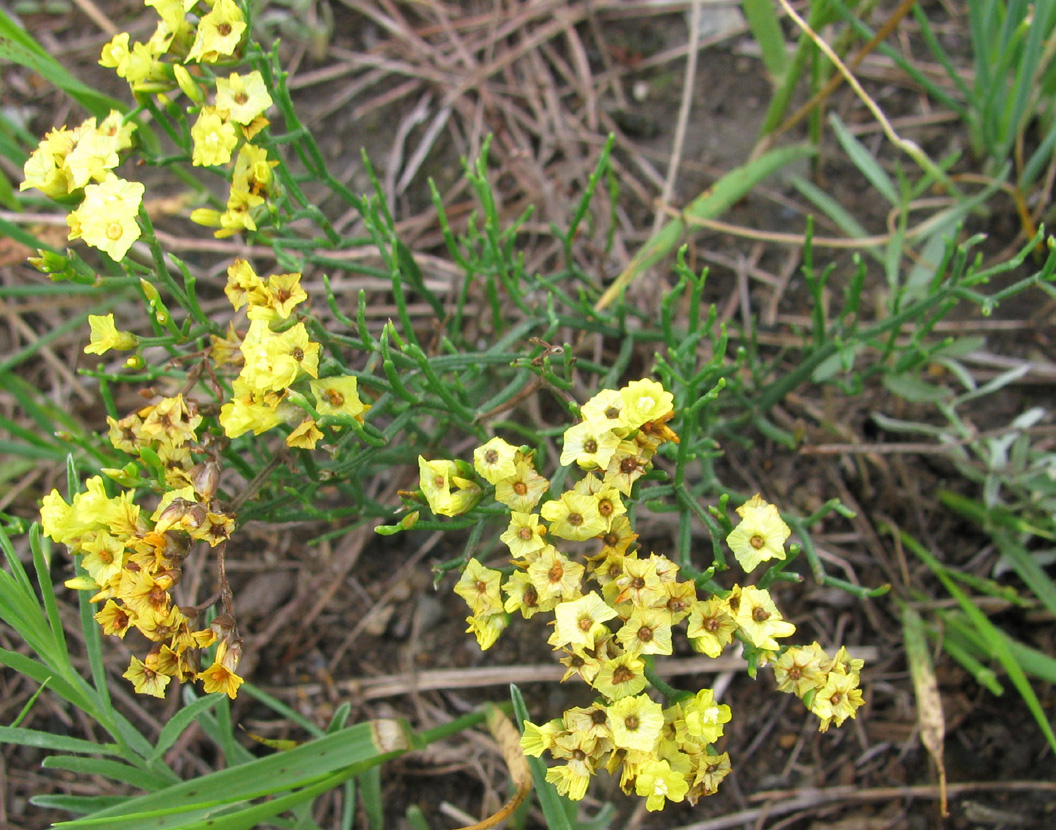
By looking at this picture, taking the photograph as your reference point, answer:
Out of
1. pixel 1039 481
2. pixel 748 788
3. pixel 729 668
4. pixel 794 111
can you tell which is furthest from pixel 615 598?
pixel 794 111

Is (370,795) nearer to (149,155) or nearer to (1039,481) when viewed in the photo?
(149,155)

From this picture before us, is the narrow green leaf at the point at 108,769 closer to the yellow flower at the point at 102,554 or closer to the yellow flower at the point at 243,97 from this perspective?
the yellow flower at the point at 102,554

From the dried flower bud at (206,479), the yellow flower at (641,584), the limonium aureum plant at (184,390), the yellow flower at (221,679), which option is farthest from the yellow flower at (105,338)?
the yellow flower at (641,584)

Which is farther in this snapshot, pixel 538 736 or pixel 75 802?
pixel 75 802

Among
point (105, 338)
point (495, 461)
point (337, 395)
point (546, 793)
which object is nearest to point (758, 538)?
point (495, 461)

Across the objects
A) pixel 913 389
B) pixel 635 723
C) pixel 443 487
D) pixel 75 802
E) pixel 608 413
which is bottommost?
pixel 75 802

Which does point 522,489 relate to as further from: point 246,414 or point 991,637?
point 991,637
